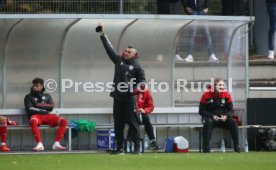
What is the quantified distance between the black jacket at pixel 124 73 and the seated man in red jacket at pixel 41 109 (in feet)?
5.94

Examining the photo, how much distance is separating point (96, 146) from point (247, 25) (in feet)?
13.5

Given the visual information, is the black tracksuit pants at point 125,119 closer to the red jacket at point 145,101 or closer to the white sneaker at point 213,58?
the red jacket at point 145,101

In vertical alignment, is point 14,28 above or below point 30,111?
above

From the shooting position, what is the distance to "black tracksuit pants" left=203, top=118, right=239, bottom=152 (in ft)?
76.7

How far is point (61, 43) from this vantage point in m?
24.3

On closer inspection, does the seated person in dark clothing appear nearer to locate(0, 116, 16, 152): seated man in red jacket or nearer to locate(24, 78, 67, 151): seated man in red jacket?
locate(24, 78, 67, 151): seated man in red jacket

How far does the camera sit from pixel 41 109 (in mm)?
23609

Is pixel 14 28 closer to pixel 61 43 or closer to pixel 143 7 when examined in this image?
pixel 61 43

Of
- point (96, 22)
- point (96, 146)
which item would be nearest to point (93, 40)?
point (96, 22)

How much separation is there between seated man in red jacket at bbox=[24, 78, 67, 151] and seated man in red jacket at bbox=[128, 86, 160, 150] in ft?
5.04

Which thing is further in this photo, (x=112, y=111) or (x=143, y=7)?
(x=143, y=7)

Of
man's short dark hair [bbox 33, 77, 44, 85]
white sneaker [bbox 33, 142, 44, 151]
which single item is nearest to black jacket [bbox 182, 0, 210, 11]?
man's short dark hair [bbox 33, 77, 44, 85]

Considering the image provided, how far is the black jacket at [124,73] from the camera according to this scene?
22062 mm

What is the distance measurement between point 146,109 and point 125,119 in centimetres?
147
